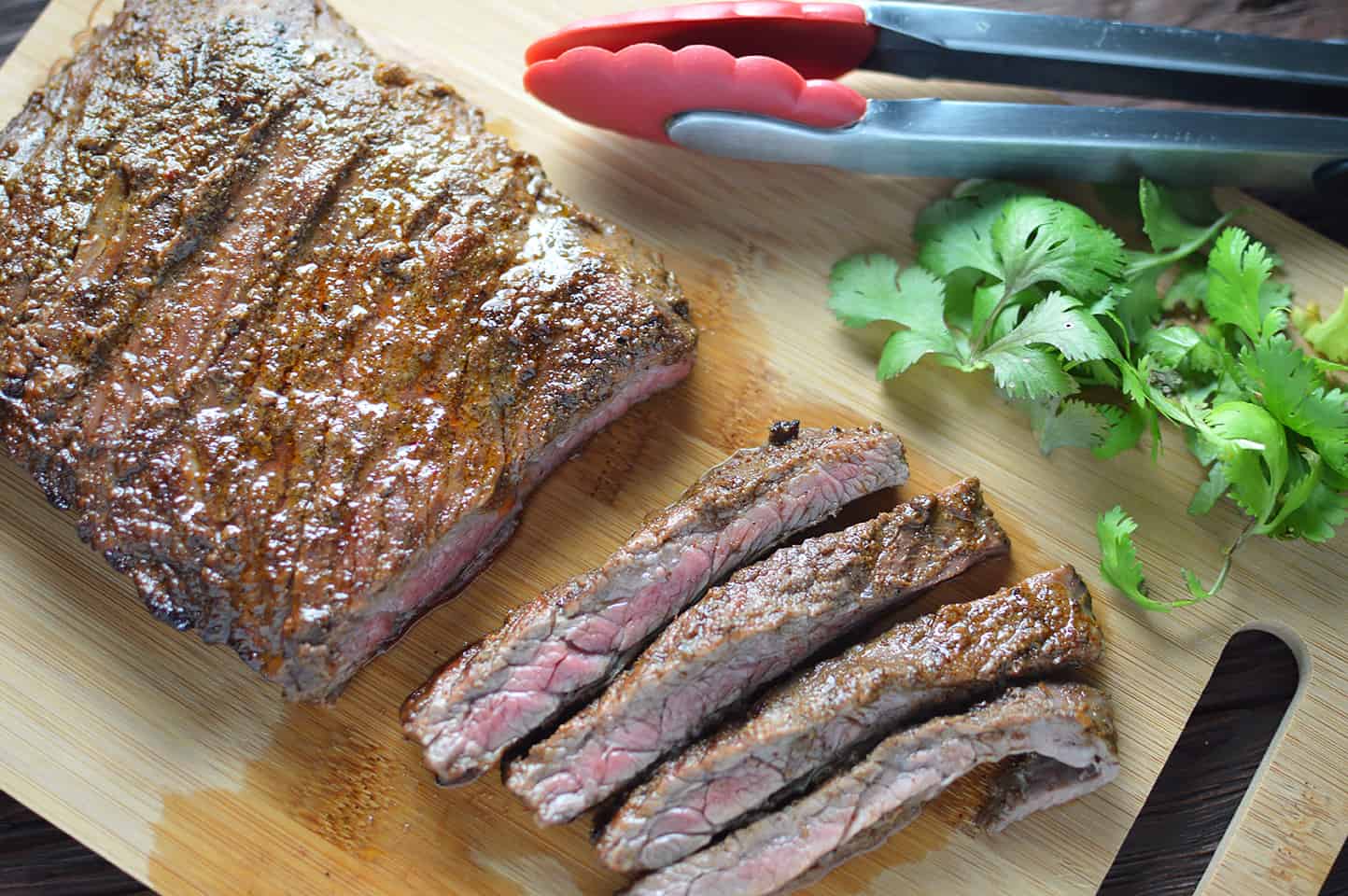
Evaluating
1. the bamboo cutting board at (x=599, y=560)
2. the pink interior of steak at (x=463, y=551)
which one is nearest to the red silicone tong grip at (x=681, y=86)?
the bamboo cutting board at (x=599, y=560)

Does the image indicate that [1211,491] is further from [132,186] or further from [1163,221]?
[132,186]

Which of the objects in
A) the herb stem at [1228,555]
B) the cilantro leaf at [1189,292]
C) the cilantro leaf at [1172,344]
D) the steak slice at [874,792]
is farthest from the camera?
the cilantro leaf at [1189,292]

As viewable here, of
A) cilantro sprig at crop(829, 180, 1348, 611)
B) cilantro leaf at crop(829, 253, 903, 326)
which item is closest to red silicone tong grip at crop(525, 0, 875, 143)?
cilantro leaf at crop(829, 253, 903, 326)

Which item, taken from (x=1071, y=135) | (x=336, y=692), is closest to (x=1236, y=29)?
(x=1071, y=135)

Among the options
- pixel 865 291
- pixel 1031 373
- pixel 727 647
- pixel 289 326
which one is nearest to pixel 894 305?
pixel 865 291

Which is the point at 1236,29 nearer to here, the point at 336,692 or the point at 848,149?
the point at 848,149

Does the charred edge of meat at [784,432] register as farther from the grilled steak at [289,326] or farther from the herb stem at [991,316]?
the herb stem at [991,316]
